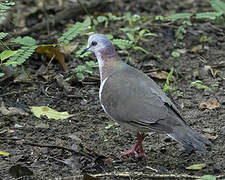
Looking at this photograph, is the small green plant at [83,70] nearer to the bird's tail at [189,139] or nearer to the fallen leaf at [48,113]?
the fallen leaf at [48,113]

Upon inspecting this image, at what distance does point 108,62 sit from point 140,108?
90 cm

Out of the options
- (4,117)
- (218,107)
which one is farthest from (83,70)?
(218,107)

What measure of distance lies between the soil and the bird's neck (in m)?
0.63

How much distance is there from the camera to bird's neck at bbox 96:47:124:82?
4875mm

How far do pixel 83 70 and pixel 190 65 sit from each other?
1639mm

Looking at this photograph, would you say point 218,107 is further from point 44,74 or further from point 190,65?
point 44,74

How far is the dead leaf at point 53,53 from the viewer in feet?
20.6

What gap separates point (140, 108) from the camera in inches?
167

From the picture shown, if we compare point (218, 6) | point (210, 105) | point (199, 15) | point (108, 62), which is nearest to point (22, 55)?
point (108, 62)

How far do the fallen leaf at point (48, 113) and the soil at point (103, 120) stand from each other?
0.06 meters

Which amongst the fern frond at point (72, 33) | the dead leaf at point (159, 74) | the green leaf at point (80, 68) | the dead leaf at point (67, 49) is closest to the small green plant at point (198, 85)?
the dead leaf at point (159, 74)

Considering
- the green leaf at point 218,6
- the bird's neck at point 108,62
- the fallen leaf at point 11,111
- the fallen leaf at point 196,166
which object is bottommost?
the fallen leaf at point 11,111

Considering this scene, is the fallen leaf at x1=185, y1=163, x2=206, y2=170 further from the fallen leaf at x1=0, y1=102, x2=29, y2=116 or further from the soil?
the fallen leaf at x1=0, y1=102, x2=29, y2=116

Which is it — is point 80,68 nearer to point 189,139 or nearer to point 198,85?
point 198,85
